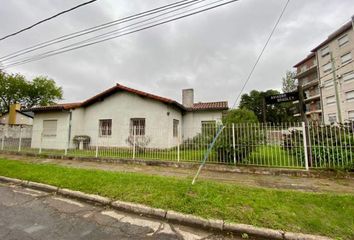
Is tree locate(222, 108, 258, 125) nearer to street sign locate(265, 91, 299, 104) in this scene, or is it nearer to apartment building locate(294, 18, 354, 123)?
street sign locate(265, 91, 299, 104)

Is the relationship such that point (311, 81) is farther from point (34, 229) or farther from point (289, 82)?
point (34, 229)

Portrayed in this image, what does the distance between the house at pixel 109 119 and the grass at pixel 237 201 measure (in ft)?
21.3

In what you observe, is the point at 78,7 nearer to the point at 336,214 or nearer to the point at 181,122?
the point at 336,214

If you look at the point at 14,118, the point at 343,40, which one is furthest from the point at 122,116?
the point at 343,40

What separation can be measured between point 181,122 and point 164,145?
520 cm

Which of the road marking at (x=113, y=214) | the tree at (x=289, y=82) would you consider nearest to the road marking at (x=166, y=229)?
the road marking at (x=113, y=214)

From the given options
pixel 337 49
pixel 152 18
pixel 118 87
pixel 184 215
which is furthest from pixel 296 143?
pixel 337 49

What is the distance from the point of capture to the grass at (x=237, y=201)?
3.11 metres

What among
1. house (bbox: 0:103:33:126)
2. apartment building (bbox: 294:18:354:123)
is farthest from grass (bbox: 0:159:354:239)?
house (bbox: 0:103:33:126)

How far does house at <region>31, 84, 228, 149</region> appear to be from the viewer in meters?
12.4

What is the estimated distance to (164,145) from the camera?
10.5m

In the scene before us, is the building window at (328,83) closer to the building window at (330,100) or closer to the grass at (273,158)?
the building window at (330,100)

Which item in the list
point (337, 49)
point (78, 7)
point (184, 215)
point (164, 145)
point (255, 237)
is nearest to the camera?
point (255, 237)

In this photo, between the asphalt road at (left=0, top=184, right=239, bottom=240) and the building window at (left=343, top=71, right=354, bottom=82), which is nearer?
the asphalt road at (left=0, top=184, right=239, bottom=240)
